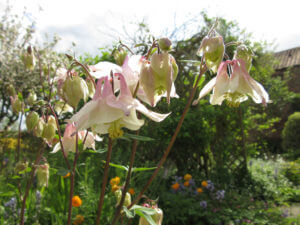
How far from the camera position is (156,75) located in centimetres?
74

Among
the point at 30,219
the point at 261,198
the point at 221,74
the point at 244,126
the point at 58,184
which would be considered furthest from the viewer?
the point at 244,126

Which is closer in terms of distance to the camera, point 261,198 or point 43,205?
point 43,205

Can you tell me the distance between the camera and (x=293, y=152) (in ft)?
30.3

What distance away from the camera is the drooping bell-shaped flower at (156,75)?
28.3 inches

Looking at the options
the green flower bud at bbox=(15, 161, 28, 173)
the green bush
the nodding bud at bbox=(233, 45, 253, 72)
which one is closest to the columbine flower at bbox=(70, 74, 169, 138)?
the nodding bud at bbox=(233, 45, 253, 72)

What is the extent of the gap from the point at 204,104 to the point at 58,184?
263 centimetres

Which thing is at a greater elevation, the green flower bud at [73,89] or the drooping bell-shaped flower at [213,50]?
the drooping bell-shaped flower at [213,50]

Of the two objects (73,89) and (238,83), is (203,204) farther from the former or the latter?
(73,89)

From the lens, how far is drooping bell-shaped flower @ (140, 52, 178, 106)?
0.72 meters

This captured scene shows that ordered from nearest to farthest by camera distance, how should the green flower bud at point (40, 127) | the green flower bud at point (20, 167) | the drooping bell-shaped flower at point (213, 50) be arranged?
1. the drooping bell-shaped flower at point (213, 50)
2. the green flower bud at point (40, 127)
3. the green flower bud at point (20, 167)

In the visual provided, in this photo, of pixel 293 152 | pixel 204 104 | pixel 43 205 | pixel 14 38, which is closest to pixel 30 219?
pixel 43 205

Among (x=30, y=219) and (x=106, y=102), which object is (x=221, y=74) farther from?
(x=30, y=219)

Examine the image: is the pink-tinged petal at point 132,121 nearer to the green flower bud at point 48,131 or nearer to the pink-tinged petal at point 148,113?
the pink-tinged petal at point 148,113

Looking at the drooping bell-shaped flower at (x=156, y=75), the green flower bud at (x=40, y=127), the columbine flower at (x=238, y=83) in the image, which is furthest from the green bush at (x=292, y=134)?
the drooping bell-shaped flower at (x=156, y=75)
